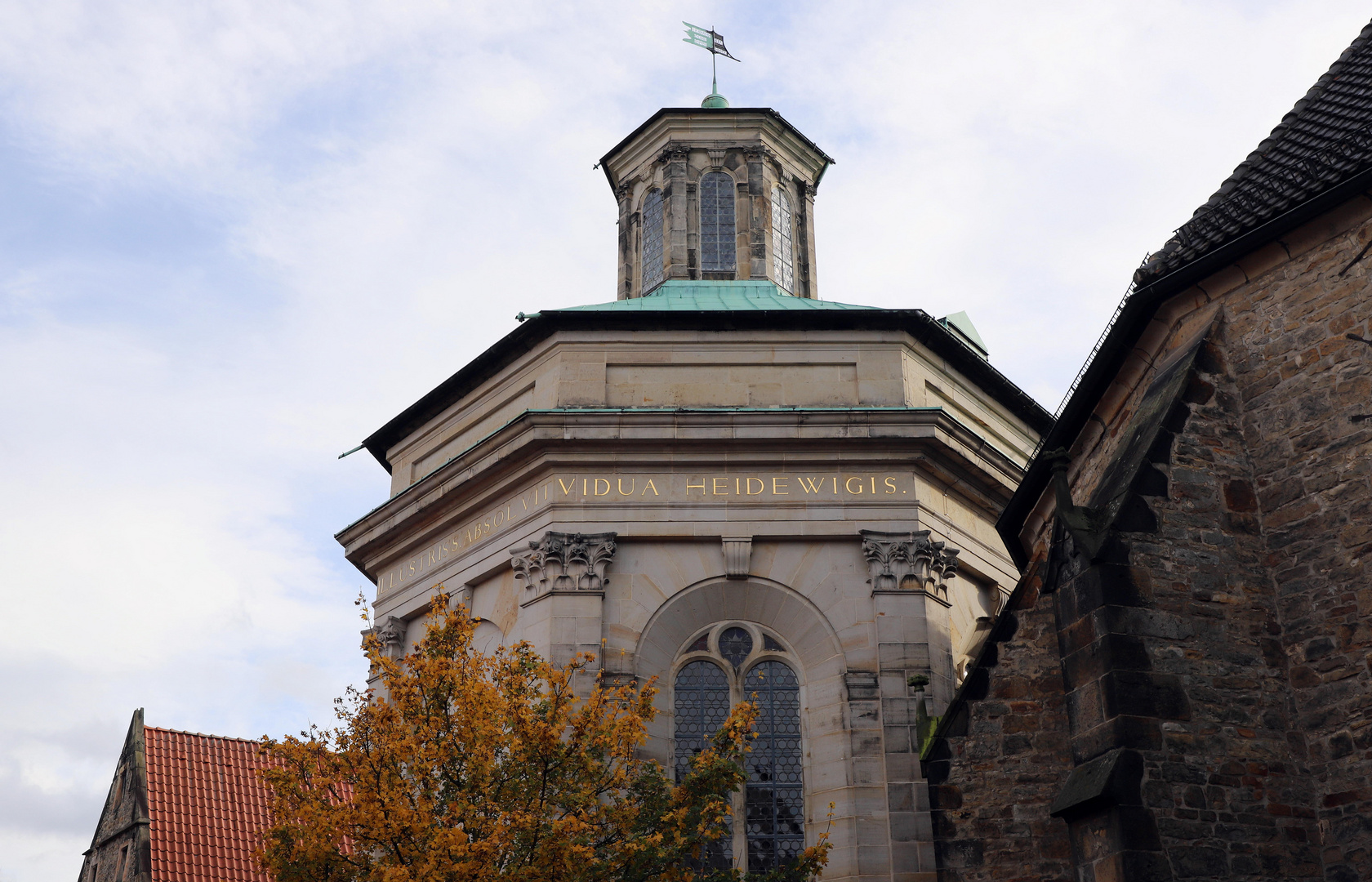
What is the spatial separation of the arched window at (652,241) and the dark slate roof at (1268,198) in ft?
42.9

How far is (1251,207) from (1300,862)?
609cm

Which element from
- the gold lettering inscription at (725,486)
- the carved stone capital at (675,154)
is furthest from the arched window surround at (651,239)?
the gold lettering inscription at (725,486)

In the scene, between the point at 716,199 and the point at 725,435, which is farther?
the point at 716,199

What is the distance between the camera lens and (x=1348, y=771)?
10781 mm

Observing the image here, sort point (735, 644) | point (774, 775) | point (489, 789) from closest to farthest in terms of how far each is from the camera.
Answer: point (489, 789)
point (774, 775)
point (735, 644)

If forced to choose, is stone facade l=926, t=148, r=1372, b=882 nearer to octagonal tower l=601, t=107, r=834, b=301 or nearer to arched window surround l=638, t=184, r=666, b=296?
octagonal tower l=601, t=107, r=834, b=301

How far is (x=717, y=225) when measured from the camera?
2788 centimetres

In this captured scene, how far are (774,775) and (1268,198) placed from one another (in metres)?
9.67

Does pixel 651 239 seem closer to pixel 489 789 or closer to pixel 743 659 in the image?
pixel 743 659

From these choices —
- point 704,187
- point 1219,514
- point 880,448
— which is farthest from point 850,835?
point 704,187

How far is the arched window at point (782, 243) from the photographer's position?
2791cm

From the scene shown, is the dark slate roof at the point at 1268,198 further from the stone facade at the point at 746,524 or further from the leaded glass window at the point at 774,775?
the leaded glass window at the point at 774,775

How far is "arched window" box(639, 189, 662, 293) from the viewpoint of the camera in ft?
91.9

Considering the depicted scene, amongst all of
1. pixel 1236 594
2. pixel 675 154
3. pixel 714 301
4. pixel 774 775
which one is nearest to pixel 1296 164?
pixel 1236 594
